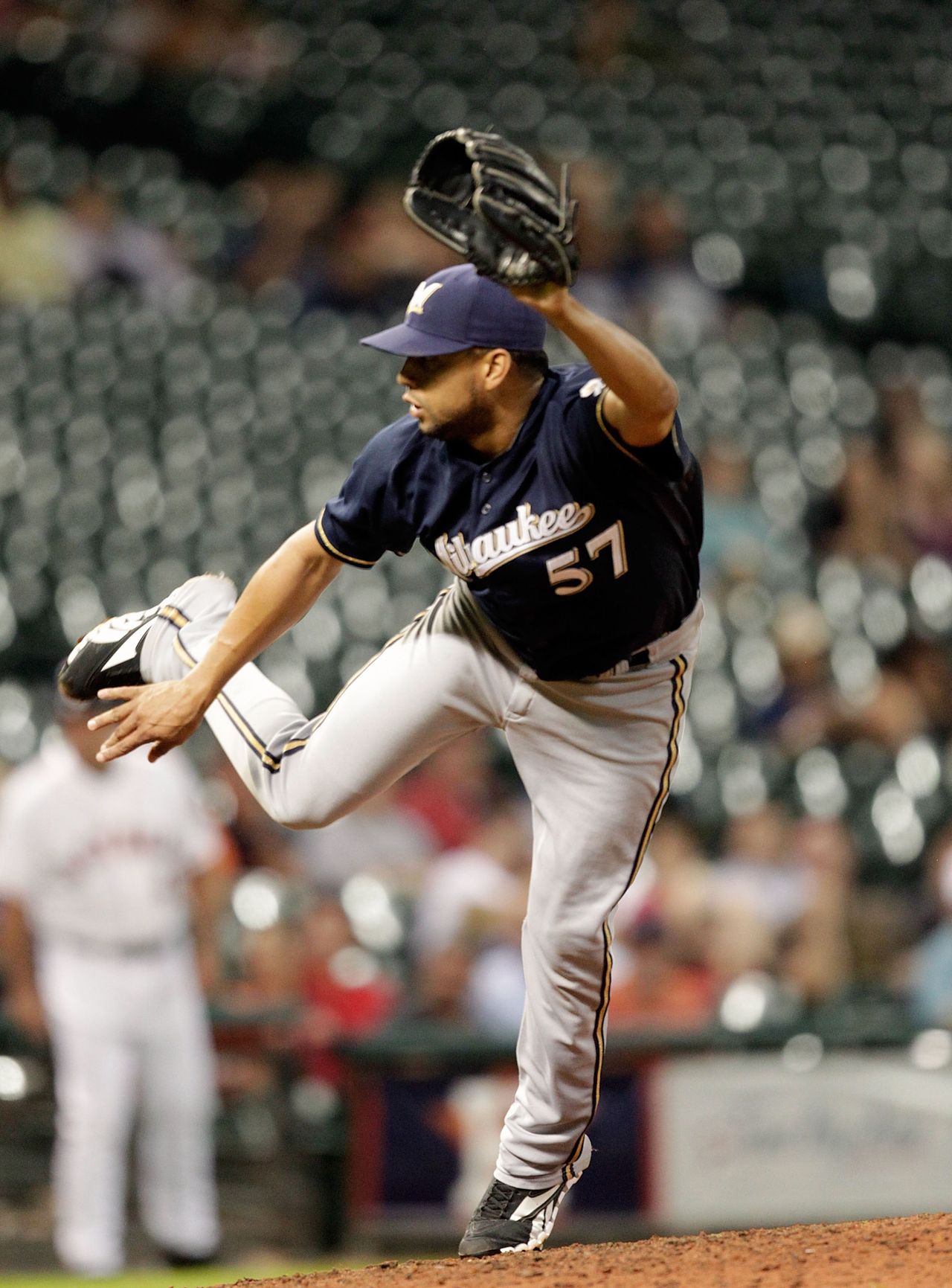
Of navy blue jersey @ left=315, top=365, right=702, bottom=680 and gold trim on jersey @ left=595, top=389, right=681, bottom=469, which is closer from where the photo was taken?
gold trim on jersey @ left=595, top=389, right=681, bottom=469

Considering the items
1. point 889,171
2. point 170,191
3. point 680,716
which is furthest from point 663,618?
point 889,171

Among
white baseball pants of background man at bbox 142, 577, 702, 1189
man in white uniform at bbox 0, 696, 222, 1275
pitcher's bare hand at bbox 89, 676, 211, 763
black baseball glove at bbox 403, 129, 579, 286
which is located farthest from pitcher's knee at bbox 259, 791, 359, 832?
man in white uniform at bbox 0, 696, 222, 1275

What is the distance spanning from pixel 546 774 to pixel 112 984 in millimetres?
2740

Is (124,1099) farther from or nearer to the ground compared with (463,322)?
nearer to the ground

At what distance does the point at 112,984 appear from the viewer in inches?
217

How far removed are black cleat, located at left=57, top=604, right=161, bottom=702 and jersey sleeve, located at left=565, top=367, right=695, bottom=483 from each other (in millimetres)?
983

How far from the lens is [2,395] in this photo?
27.9ft

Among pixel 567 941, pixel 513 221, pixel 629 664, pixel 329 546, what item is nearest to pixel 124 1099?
pixel 567 941

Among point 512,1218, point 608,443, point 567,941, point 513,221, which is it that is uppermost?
point 513,221

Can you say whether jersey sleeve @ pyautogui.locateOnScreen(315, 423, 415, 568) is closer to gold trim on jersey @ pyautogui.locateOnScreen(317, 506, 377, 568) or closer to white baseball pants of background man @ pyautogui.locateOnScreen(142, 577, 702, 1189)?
gold trim on jersey @ pyautogui.locateOnScreen(317, 506, 377, 568)

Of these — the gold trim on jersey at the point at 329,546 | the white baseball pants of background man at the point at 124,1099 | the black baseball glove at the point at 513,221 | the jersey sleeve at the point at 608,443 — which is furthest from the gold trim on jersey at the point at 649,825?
the white baseball pants of background man at the point at 124,1099

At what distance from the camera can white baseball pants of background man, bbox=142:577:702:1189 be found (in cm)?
315

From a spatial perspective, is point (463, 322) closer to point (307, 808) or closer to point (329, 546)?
point (329, 546)

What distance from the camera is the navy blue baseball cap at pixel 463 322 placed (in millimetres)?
2863
